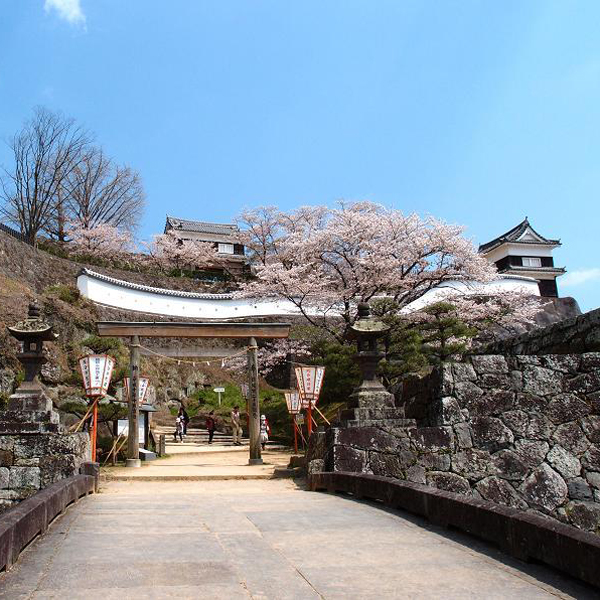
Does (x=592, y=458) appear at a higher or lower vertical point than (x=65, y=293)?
lower

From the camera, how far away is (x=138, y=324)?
15.8 meters

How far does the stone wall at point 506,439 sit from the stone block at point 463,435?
0.04 feet

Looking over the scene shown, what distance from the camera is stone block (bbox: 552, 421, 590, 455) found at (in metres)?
7.89

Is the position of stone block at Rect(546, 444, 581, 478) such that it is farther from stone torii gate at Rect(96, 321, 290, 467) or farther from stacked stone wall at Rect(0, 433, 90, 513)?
stone torii gate at Rect(96, 321, 290, 467)

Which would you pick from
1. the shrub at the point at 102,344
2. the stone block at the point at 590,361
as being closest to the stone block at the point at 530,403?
the stone block at the point at 590,361

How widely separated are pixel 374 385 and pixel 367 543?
15.6 feet

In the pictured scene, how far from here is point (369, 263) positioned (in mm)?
24875

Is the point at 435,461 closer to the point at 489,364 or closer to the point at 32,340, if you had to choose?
the point at 489,364

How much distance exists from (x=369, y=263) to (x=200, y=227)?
81.0 feet

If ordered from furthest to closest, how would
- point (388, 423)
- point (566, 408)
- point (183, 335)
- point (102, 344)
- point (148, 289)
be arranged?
point (148, 289) < point (102, 344) < point (183, 335) < point (388, 423) < point (566, 408)

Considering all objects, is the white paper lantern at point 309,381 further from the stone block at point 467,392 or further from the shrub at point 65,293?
the shrub at point 65,293

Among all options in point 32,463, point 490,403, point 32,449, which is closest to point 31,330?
point 32,449

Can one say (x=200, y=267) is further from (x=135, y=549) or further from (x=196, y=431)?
(x=135, y=549)

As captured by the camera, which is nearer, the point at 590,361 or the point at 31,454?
the point at 590,361
